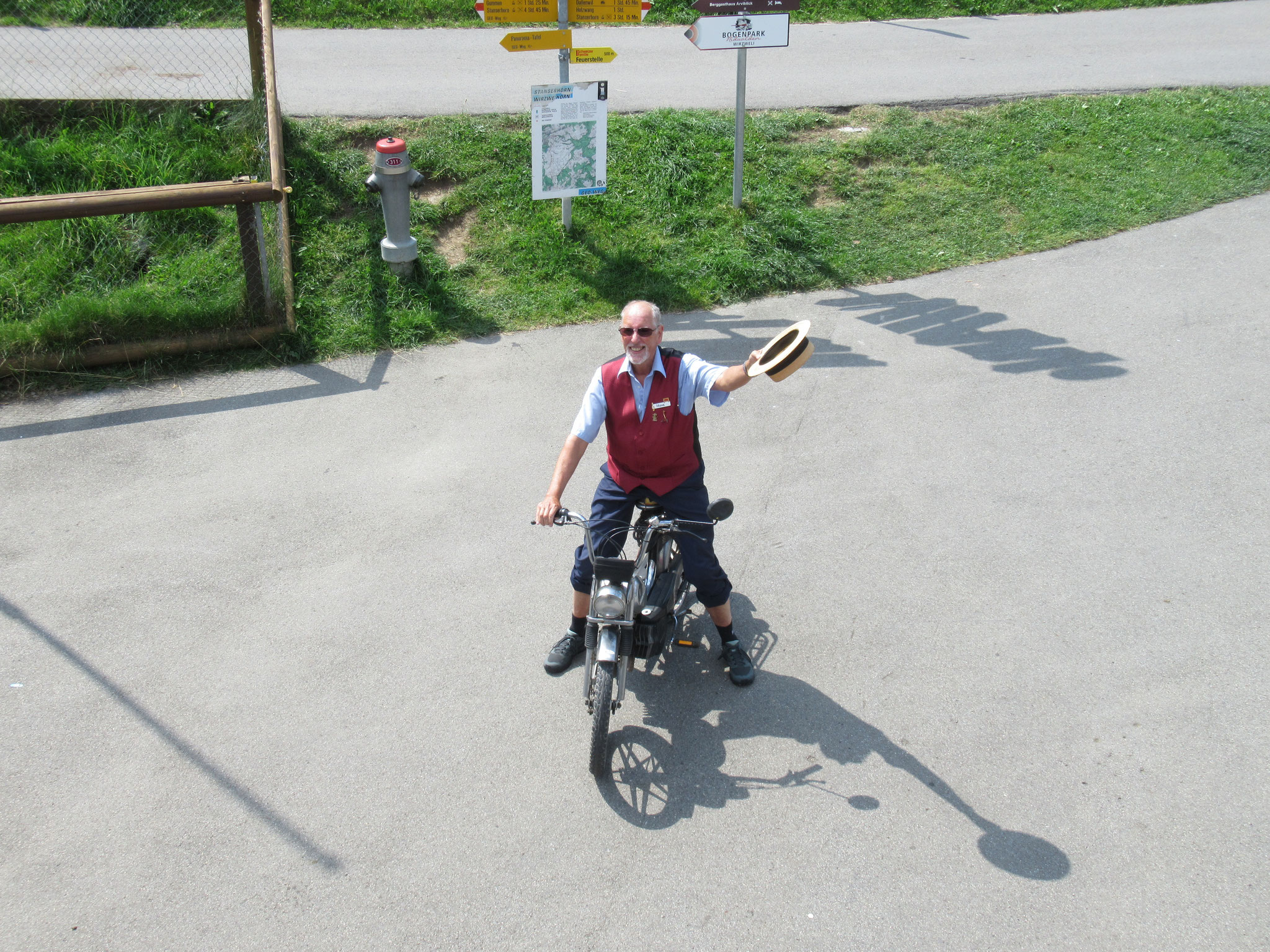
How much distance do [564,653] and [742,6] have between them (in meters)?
6.50

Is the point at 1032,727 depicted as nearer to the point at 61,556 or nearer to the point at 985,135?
the point at 61,556

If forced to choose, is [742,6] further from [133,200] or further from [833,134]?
[133,200]

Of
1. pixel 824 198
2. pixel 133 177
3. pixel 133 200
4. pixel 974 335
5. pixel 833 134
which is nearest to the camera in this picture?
pixel 133 200

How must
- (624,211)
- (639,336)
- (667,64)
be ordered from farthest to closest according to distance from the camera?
(667,64) → (624,211) → (639,336)

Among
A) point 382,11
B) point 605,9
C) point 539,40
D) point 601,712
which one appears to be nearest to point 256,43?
point 539,40

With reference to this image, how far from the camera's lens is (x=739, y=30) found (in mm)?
8898

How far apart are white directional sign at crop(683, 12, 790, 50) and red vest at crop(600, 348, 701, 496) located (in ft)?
18.3

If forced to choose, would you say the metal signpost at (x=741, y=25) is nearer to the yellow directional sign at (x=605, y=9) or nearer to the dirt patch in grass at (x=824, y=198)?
the yellow directional sign at (x=605, y=9)

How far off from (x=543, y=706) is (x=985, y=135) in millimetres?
8599

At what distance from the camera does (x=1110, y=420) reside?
673 cm

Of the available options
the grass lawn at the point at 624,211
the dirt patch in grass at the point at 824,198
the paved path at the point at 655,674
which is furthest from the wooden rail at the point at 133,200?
the dirt patch in grass at the point at 824,198

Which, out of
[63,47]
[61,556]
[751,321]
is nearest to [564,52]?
[751,321]

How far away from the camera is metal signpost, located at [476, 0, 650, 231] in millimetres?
8133

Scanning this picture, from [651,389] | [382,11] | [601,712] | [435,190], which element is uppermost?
[382,11]
